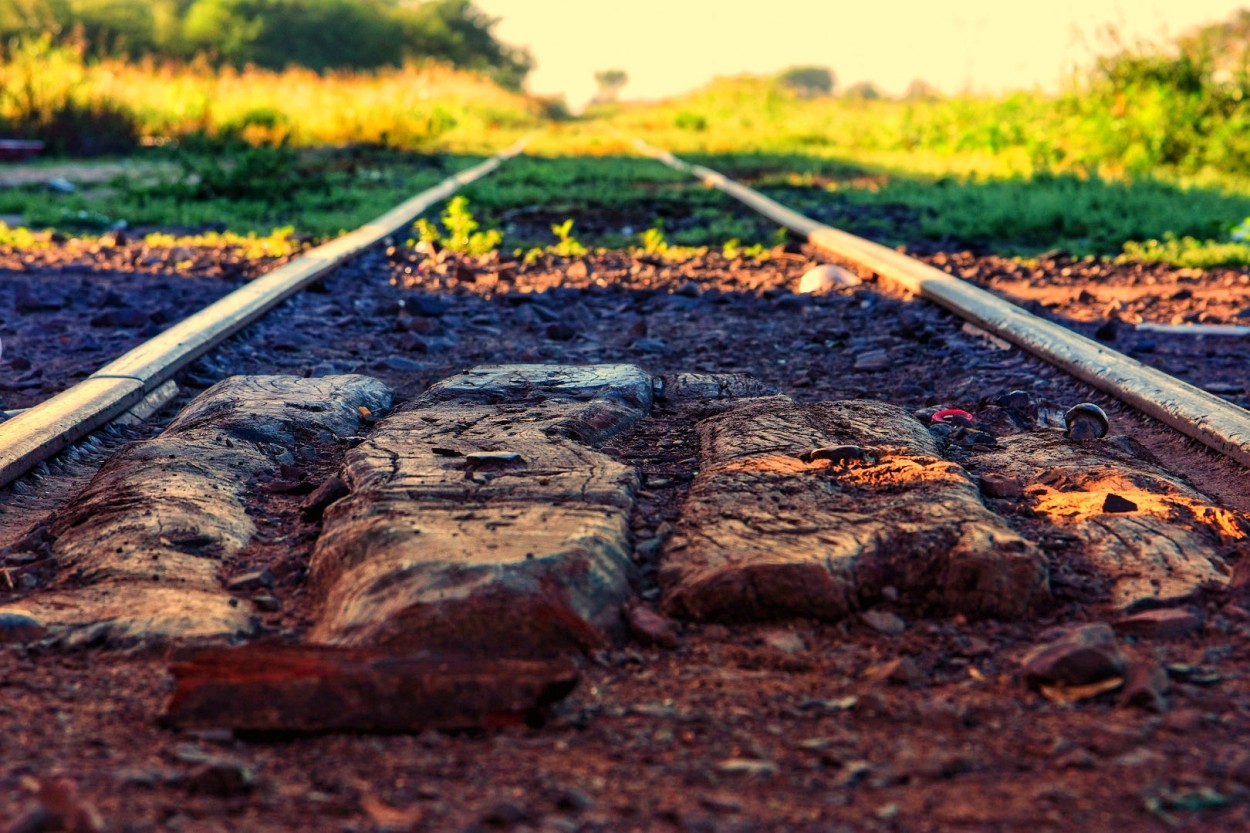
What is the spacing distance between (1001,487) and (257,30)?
199 feet

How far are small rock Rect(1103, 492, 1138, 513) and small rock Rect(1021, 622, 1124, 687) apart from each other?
68 centimetres

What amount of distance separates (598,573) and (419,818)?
2.08 ft

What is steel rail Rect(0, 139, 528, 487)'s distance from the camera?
293 cm

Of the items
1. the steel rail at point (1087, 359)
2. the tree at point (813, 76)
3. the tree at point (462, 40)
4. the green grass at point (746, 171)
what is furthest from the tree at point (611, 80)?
the steel rail at point (1087, 359)

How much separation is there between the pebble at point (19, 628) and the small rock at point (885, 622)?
1.29 meters

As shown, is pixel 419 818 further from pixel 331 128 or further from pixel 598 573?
pixel 331 128

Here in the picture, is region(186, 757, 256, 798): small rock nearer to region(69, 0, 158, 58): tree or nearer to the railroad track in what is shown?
the railroad track

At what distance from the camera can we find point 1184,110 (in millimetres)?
12961

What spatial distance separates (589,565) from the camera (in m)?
2.02

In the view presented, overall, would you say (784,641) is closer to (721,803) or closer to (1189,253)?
(721,803)

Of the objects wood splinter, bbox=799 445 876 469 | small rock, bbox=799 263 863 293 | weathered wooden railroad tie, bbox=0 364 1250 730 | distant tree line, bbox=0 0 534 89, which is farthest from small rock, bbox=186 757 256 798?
distant tree line, bbox=0 0 534 89

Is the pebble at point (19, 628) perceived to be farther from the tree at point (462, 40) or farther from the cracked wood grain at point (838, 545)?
the tree at point (462, 40)

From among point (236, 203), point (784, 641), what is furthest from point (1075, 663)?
point (236, 203)

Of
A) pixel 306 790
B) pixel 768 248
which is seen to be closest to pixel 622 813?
pixel 306 790
